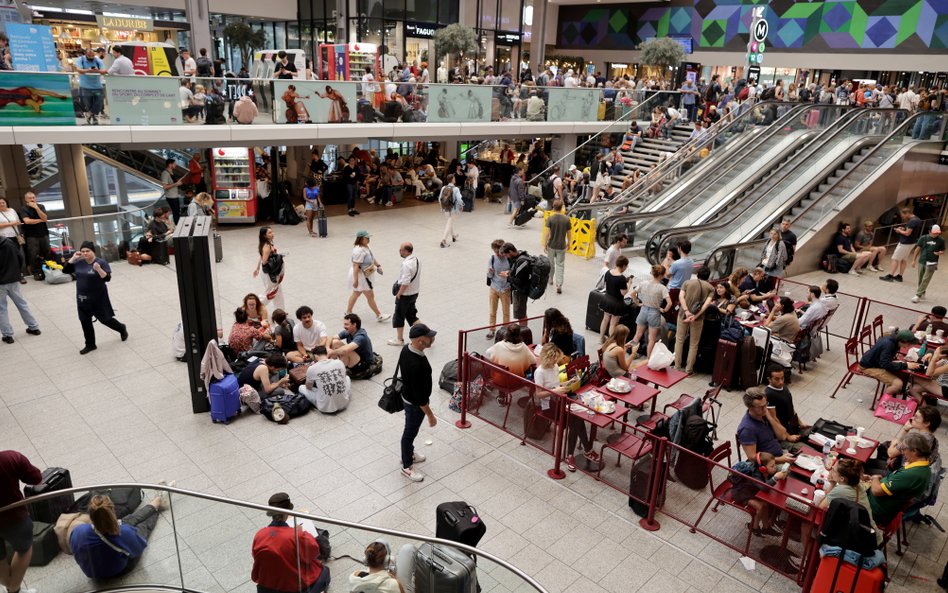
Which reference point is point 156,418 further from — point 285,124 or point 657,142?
point 657,142

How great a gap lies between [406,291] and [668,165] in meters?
12.0

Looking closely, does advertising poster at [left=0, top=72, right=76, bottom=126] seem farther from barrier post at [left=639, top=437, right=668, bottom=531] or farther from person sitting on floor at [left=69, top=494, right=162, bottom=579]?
barrier post at [left=639, top=437, right=668, bottom=531]

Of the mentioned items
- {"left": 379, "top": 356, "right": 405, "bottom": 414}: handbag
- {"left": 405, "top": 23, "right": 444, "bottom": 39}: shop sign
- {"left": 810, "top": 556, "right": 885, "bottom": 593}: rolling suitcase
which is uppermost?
{"left": 405, "top": 23, "right": 444, "bottom": 39}: shop sign

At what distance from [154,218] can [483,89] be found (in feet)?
32.7

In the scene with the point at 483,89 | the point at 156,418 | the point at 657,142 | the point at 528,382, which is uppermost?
the point at 483,89

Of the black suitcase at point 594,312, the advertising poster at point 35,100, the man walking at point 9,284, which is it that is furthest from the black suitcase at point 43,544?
the advertising poster at point 35,100

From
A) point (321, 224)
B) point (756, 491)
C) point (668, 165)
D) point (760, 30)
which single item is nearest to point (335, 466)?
point (756, 491)

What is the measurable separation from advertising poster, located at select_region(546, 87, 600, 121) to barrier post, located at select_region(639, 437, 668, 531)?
55.7 feet

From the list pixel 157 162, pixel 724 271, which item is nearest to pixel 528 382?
pixel 724 271

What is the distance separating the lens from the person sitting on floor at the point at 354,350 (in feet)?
28.9

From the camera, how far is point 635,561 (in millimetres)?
5914

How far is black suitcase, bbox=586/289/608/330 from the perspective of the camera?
10891 mm

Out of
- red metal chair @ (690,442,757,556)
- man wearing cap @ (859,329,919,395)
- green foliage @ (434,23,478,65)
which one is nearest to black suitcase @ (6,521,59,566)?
red metal chair @ (690,442,757,556)

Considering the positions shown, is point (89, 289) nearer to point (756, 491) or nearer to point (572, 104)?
point (756, 491)
